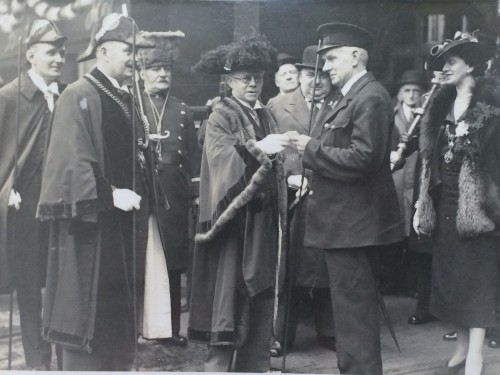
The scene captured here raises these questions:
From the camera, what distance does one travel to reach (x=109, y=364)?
396 cm

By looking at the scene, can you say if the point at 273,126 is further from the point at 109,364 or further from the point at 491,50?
the point at 109,364

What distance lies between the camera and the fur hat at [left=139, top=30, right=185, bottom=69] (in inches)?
164

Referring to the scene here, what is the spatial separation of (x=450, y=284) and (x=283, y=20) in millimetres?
1821

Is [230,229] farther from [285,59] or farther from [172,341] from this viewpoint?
[285,59]

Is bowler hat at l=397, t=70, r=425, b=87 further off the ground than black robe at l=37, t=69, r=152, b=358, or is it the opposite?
bowler hat at l=397, t=70, r=425, b=87

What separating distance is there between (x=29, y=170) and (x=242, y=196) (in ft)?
4.16

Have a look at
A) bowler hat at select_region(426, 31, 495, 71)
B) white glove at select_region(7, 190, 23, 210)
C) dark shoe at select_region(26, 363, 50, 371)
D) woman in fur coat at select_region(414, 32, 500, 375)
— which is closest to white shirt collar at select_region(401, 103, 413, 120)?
woman in fur coat at select_region(414, 32, 500, 375)

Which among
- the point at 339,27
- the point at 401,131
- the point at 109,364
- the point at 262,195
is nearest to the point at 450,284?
the point at 401,131

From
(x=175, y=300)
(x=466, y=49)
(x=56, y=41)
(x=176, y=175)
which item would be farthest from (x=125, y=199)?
(x=466, y=49)

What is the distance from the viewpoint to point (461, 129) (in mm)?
4059

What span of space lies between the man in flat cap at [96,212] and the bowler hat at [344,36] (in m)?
1.12

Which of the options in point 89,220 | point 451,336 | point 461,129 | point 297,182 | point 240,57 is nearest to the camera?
point 89,220

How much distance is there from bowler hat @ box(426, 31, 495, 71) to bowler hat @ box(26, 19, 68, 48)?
219 centimetres

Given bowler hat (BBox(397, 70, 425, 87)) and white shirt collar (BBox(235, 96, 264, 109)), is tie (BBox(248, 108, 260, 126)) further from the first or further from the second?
bowler hat (BBox(397, 70, 425, 87))
